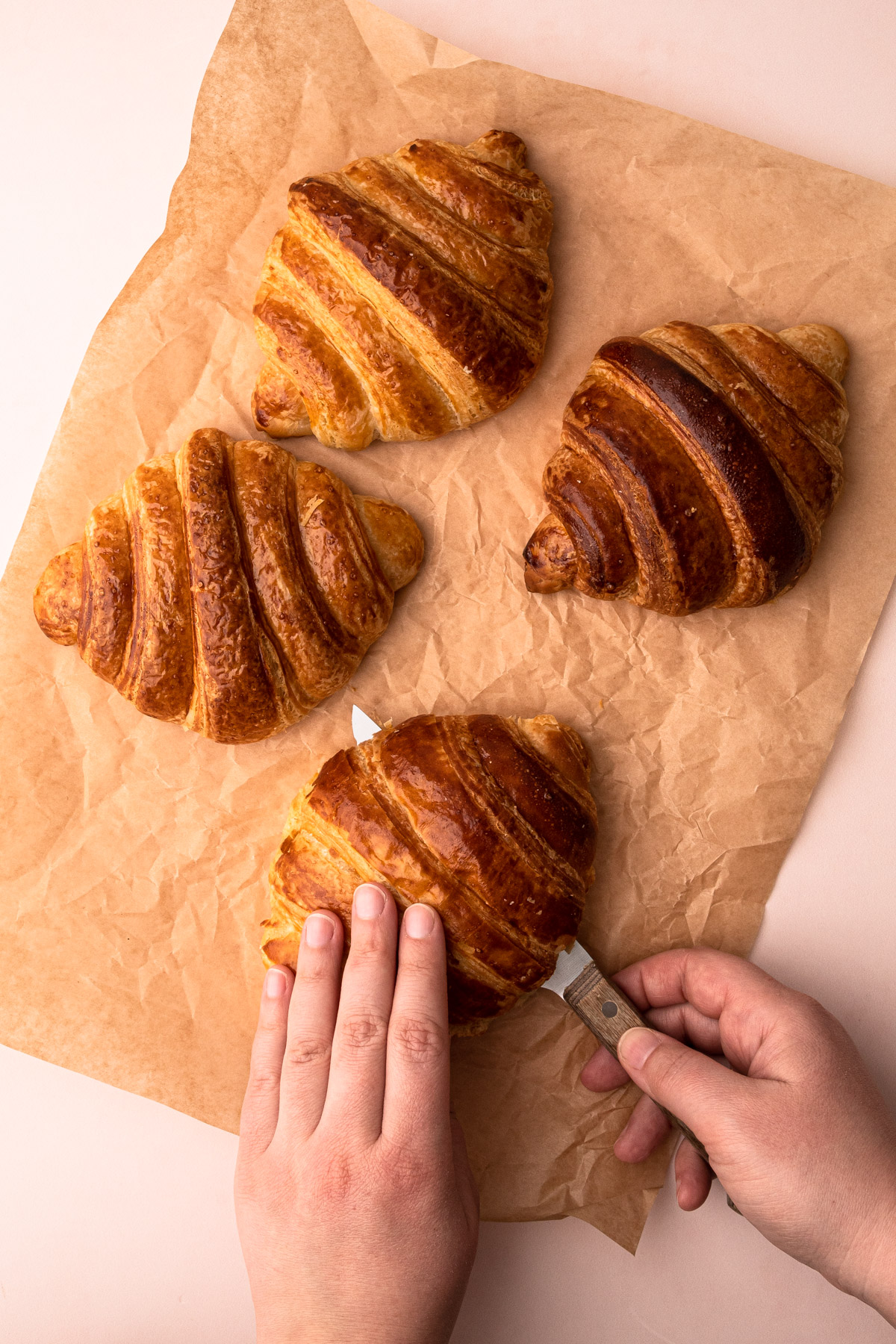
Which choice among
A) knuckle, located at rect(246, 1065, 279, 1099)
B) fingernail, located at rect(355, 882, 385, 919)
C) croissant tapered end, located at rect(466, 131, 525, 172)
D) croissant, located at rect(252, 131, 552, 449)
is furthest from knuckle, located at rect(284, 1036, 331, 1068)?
croissant tapered end, located at rect(466, 131, 525, 172)

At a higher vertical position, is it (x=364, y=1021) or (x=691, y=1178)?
(x=364, y=1021)

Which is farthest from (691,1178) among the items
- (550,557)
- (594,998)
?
(550,557)

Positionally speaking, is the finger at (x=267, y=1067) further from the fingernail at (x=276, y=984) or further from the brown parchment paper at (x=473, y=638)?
the brown parchment paper at (x=473, y=638)

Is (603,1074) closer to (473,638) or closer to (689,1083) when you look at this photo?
(689,1083)

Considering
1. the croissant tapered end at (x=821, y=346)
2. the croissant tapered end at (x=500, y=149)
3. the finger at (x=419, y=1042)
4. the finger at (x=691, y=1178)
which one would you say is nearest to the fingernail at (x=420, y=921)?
the finger at (x=419, y=1042)

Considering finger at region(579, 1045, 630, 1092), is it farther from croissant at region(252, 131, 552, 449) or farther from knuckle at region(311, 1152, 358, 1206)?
croissant at region(252, 131, 552, 449)

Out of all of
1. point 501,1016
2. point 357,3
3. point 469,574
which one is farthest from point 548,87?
point 501,1016
